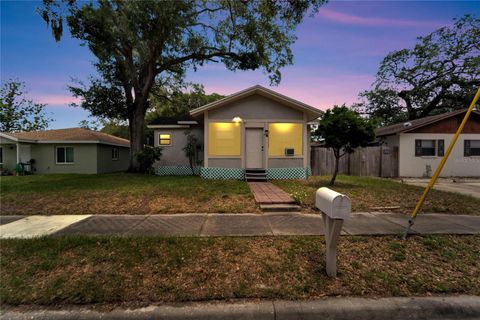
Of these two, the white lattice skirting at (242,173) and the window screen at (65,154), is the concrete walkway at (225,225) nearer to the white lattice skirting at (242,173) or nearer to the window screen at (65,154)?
the white lattice skirting at (242,173)

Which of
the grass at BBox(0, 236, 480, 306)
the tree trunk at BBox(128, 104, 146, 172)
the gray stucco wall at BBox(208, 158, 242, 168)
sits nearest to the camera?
the grass at BBox(0, 236, 480, 306)

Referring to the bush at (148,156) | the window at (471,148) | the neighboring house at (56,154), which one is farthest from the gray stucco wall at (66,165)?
the window at (471,148)

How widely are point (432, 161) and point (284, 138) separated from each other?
11.1 m

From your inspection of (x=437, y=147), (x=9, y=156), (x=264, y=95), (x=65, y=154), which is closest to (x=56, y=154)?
(x=65, y=154)

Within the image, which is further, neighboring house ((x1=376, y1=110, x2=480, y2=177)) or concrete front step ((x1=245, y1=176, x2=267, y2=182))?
neighboring house ((x1=376, y1=110, x2=480, y2=177))

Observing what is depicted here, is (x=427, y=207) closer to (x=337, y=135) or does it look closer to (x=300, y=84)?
(x=337, y=135)

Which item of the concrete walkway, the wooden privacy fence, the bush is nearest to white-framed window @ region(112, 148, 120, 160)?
the bush

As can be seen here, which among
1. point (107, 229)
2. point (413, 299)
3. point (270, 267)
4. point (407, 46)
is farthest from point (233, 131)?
point (407, 46)

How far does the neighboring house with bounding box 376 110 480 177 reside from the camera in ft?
51.3

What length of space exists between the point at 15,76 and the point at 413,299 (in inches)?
1653

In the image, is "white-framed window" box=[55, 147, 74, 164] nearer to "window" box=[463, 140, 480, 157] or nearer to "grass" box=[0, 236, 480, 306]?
"grass" box=[0, 236, 480, 306]

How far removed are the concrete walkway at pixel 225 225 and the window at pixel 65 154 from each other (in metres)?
14.5

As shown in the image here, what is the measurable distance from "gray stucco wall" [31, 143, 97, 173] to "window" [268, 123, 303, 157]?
13989mm

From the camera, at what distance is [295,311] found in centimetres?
257
